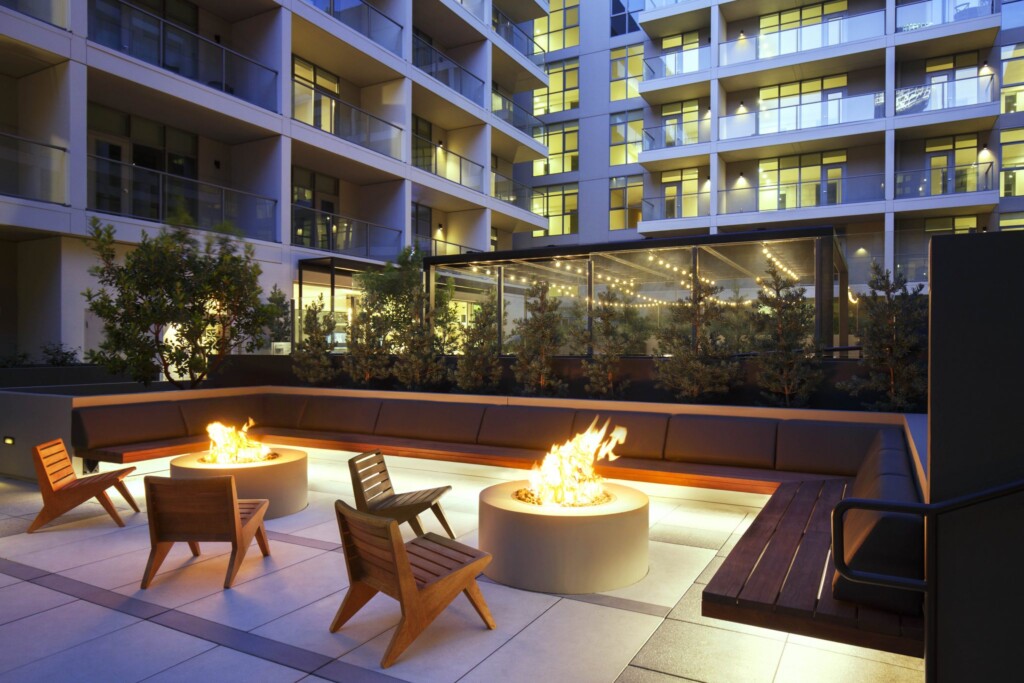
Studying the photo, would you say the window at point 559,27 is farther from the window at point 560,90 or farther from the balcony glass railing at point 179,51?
the balcony glass railing at point 179,51

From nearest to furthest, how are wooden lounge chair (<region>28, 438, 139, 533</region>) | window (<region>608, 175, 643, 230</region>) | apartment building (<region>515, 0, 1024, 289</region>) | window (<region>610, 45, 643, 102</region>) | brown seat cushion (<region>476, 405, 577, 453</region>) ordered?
wooden lounge chair (<region>28, 438, 139, 533</region>) < brown seat cushion (<region>476, 405, 577, 453</region>) < apartment building (<region>515, 0, 1024, 289</region>) < window (<region>608, 175, 643, 230</region>) < window (<region>610, 45, 643, 102</region>)

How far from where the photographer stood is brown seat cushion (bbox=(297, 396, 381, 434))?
9648mm

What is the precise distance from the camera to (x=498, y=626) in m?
4.05

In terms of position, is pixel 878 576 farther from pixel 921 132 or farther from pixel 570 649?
pixel 921 132

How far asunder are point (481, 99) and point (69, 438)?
65.0ft

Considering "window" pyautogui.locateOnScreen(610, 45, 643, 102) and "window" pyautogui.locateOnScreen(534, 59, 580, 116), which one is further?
"window" pyautogui.locateOnScreen(534, 59, 580, 116)

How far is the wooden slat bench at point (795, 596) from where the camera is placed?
2793 mm

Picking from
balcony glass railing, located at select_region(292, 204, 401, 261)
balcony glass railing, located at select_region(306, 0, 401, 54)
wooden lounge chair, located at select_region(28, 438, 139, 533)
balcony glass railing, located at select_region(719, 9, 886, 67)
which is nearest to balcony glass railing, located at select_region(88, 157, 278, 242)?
balcony glass railing, located at select_region(292, 204, 401, 261)

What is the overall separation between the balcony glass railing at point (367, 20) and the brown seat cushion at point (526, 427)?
14454 mm

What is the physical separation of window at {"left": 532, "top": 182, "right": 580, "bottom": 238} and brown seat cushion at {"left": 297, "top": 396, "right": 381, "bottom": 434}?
2195 cm

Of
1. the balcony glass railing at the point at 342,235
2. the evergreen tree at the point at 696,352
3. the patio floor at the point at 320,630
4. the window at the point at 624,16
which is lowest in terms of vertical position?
the patio floor at the point at 320,630

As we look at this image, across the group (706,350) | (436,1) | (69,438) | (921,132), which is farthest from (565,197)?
(69,438)

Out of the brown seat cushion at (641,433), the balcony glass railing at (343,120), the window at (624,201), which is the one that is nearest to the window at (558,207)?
the window at (624,201)

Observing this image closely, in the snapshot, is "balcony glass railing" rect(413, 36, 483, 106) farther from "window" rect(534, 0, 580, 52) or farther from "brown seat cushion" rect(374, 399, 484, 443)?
"brown seat cushion" rect(374, 399, 484, 443)
